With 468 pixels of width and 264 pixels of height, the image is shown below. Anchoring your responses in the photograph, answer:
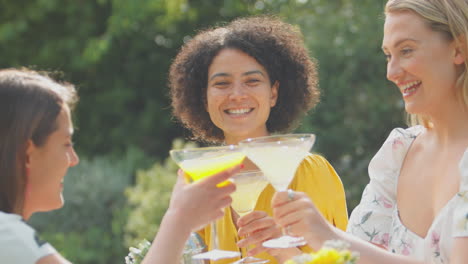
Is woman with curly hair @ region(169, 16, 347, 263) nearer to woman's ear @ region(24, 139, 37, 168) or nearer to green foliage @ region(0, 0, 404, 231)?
woman's ear @ region(24, 139, 37, 168)

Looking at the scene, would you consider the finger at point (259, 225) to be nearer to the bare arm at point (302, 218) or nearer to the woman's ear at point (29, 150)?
the bare arm at point (302, 218)

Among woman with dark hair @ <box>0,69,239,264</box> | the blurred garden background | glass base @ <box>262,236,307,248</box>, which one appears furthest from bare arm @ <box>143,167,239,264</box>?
the blurred garden background

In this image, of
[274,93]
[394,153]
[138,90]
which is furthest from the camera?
[138,90]

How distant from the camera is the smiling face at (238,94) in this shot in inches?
125

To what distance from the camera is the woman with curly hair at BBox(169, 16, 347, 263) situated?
3.01m

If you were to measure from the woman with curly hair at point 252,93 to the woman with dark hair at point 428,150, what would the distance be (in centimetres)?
40

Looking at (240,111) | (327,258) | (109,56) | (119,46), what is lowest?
(327,258)

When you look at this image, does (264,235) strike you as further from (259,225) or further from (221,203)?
(221,203)

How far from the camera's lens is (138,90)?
1128 cm

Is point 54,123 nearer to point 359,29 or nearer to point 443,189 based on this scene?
point 443,189

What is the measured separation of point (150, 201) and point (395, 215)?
4.85 metres

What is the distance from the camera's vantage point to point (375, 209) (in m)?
2.65

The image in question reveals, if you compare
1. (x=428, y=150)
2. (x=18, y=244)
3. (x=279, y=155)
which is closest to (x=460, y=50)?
(x=428, y=150)

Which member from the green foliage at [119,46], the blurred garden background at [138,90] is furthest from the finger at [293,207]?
the green foliage at [119,46]
